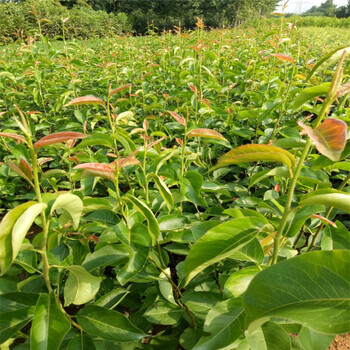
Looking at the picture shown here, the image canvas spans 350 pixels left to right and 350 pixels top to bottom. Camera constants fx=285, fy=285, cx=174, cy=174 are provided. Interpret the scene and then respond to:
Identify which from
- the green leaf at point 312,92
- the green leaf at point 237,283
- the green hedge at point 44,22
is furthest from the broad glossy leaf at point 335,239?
the green hedge at point 44,22

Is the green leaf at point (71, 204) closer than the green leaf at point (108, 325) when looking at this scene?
Yes

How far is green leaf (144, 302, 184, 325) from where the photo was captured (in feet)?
3.91

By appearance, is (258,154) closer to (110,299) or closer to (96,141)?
(96,141)

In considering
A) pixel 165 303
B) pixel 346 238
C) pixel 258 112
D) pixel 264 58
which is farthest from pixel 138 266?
pixel 264 58

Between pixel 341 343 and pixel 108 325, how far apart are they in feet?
4.13

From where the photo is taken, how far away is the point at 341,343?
149cm

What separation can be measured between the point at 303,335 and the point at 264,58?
13.2 feet

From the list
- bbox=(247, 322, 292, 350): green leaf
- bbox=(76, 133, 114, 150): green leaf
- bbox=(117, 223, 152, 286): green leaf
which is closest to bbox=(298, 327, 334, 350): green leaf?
bbox=(247, 322, 292, 350): green leaf

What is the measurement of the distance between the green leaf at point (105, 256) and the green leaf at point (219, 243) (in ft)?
1.15

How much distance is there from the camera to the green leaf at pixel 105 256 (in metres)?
0.99

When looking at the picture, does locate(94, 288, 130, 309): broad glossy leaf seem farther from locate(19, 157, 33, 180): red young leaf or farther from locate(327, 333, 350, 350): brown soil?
locate(327, 333, 350, 350): brown soil

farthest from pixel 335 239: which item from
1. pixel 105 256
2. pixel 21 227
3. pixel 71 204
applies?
pixel 21 227

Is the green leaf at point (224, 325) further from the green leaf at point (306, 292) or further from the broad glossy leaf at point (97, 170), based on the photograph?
the broad glossy leaf at point (97, 170)

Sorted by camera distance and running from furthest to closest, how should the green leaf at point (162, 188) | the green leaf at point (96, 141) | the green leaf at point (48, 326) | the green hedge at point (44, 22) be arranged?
the green hedge at point (44, 22), the green leaf at point (96, 141), the green leaf at point (162, 188), the green leaf at point (48, 326)
